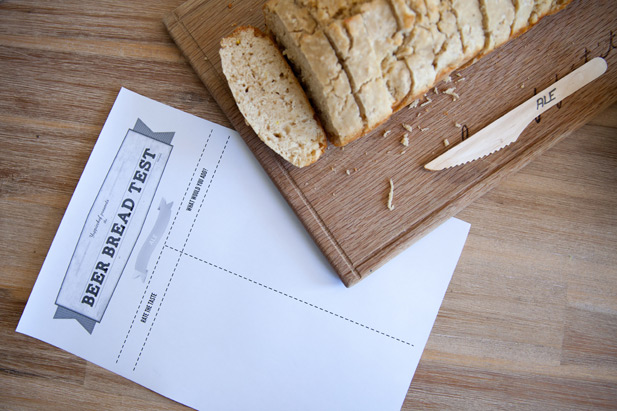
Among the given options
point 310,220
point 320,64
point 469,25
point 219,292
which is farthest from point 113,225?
point 469,25

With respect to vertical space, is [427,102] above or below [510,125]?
above

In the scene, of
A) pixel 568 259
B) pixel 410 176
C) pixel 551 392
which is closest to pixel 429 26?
pixel 410 176

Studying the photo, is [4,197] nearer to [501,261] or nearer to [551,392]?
[501,261]

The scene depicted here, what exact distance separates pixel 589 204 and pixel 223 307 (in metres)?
1.35

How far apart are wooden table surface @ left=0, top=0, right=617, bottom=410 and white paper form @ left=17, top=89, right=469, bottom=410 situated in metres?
0.07

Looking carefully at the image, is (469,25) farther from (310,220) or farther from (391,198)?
(310,220)

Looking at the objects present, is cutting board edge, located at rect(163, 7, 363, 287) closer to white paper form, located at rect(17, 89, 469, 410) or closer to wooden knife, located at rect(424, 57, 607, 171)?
white paper form, located at rect(17, 89, 469, 410)

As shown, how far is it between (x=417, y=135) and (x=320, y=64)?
0.46 metres

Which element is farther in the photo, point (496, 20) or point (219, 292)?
point (219, 292)

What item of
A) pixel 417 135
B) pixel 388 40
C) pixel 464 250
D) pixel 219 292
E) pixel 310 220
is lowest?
pixel 464 250

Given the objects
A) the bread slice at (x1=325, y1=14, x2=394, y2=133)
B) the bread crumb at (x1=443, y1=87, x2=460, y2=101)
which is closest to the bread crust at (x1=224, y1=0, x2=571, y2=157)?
the bread slice at (x1=325, y1=14, x2=394, y2=133)

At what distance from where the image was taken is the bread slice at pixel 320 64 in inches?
43.5

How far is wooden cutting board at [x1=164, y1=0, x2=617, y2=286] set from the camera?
4.43 ft

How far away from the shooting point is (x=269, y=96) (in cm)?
128
